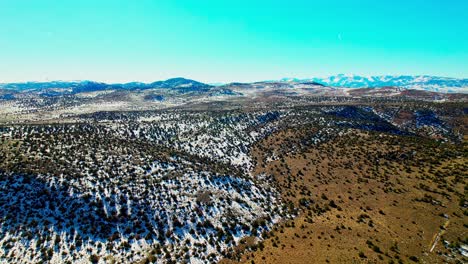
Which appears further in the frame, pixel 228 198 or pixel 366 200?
pixel 366 200

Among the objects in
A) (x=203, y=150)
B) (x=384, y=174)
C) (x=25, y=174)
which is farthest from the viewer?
(x=203, y=150)

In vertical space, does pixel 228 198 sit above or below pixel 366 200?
above

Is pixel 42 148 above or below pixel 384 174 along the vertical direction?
above

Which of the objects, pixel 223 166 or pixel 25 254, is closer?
pixel 25 254

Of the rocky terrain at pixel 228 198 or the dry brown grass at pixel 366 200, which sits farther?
the dry brown grass at pixel 366 200

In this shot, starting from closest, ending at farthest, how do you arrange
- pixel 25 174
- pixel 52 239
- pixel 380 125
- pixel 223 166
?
pixel 52 239, pixel 25 174, pixel 223 166, pixel 380 125

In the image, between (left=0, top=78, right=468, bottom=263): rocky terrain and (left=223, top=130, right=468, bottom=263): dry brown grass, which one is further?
(left=223, top=130, right=468, bottom=263): dry brown grass

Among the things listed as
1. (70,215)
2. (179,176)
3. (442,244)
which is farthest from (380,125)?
(70,215)

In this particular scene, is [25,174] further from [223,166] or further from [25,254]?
[223,166]
